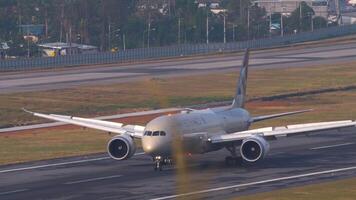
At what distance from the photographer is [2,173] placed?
62375 mm

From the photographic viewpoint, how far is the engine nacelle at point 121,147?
2419 inches

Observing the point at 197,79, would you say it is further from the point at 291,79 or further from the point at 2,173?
the point at 2,173

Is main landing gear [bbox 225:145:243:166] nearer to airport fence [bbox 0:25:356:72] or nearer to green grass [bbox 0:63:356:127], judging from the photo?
green grass [bbox 0:63:356:127]

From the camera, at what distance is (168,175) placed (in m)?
58.7

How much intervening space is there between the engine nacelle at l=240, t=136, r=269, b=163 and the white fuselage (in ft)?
6.53

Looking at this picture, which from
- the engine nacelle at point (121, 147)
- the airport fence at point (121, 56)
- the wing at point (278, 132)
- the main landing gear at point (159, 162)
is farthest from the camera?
the airport fence at point (121, 56)

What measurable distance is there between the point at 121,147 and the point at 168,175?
4.28 meters

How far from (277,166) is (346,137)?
16101mm

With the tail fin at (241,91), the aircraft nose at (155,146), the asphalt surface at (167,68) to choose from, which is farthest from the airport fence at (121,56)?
the aircraft nose at (155,146)

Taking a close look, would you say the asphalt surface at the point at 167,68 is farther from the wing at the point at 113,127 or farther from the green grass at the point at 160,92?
the wing at the point at 113,127

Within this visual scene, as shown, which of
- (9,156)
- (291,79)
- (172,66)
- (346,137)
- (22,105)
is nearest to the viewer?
(9,156)

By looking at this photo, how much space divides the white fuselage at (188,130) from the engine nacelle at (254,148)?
6.53ft

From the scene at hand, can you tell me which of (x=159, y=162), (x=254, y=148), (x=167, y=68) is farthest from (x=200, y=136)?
(x=167, y=68)

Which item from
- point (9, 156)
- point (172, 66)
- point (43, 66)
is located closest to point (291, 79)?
point (172, 66)
